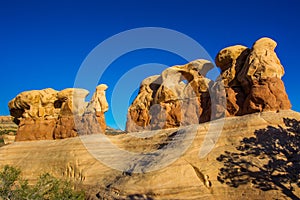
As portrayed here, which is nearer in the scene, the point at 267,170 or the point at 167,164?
the point at 267,170

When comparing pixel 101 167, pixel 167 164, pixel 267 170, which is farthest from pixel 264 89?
pixel 101 167

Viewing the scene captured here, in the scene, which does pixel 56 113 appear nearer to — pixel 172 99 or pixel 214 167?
pixel 172 99

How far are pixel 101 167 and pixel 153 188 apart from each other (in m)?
7.95

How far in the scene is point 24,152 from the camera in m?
33.1

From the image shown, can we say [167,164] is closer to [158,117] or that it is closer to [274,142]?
[274,142]

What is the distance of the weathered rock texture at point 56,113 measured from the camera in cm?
3419

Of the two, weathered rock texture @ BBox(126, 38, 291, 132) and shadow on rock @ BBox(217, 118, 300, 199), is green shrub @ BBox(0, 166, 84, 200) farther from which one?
weathered rock texture @ BBox(126, 38, 291, 132)

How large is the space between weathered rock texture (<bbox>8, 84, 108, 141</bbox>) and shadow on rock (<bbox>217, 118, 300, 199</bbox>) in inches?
746

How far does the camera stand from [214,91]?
85.3 feet

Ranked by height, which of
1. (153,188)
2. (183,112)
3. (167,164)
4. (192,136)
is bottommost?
(153,188)

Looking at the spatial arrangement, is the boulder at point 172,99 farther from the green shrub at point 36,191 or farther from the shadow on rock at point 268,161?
the green shrub at point 36,191

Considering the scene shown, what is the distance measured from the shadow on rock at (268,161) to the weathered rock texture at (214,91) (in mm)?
3666

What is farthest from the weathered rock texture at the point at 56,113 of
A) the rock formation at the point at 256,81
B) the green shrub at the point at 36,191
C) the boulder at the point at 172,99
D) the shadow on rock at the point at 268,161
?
the shadow on rock at the point at 268,161

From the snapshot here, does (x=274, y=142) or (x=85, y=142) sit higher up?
(x=85, y=142)
